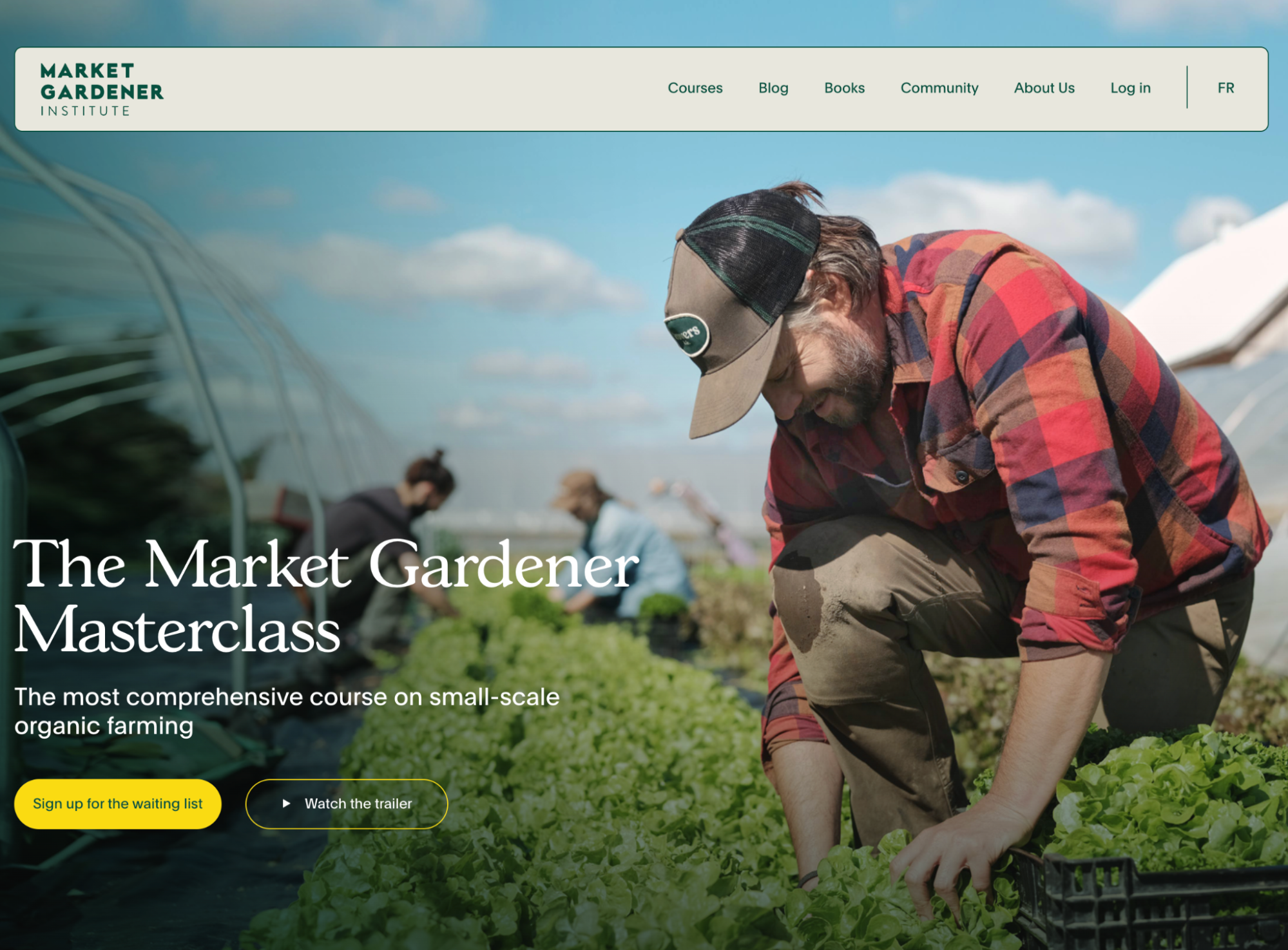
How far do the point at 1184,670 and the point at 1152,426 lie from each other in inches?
20.1

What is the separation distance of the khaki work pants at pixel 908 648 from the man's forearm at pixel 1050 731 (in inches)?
13.8

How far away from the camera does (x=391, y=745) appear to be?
2176mm

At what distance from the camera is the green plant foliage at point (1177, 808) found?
1107 millimetres

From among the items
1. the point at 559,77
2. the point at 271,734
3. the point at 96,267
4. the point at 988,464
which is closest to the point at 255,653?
the point at 271,734

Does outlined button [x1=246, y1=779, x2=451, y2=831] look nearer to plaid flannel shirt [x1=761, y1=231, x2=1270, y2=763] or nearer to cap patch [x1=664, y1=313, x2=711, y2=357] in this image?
plaid flannel shirt [x1=761, y1=231, x2=1270, y2=763]

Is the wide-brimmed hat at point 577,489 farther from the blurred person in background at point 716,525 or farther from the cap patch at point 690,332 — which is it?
the cap patch at point 690,332

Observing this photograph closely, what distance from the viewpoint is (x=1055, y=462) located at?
122 centimetres

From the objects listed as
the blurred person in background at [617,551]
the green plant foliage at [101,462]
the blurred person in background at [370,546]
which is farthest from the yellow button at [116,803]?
the green plant foliage at [101,462]

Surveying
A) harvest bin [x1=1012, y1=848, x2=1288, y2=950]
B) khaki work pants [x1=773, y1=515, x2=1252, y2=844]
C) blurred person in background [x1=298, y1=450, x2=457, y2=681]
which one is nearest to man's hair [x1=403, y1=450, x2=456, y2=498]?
blurred person in background [x1=298, y1=450, x2=457, y2=681]

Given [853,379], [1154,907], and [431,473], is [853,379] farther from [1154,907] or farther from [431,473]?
[431,473]

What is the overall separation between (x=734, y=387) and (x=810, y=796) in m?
0.80

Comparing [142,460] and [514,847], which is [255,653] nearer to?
[514,847]

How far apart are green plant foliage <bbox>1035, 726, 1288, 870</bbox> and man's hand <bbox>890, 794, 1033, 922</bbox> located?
0.07 metres

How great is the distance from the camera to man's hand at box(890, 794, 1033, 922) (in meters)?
1.14
